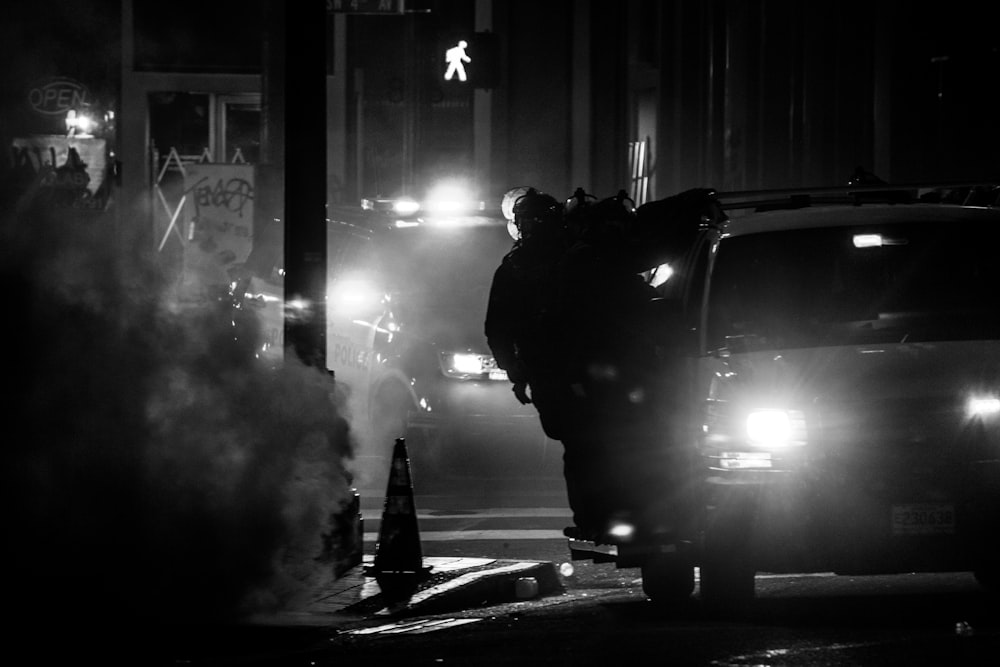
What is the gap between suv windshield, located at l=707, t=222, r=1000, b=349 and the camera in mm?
9172

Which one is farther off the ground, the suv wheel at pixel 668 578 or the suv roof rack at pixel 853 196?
the suv roof rack at pixel 853 196

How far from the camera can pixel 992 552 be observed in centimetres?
852

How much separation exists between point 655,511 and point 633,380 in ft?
2.35

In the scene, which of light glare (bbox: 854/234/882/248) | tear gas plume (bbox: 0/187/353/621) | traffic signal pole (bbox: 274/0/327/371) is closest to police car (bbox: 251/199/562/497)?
traffic signal pole (bbox: 274/0/327/371)

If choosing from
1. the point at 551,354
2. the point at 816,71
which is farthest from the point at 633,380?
the point at 816,71

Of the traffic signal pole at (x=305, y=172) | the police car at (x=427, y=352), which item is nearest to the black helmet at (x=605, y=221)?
the traffic signal pole at (x=305, y=172)

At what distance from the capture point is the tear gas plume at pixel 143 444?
9.11m

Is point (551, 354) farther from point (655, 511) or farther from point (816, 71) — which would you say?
point (816, 71)

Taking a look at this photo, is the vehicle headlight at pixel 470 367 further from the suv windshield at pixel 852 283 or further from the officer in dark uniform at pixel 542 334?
the suv windshield at pixel 852 283

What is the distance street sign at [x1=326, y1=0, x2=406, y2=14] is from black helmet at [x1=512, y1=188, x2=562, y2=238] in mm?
7334

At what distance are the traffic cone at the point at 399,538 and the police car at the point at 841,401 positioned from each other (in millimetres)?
1407

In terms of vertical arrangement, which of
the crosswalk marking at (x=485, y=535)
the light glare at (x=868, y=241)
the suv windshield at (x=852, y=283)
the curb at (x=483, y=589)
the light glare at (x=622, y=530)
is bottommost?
the curb at (x=483, y=589)

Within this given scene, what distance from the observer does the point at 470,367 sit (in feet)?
49.5

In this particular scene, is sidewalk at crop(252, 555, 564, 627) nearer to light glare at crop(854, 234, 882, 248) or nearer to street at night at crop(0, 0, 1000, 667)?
street at night at crop(0, 0, 1000, 667)
